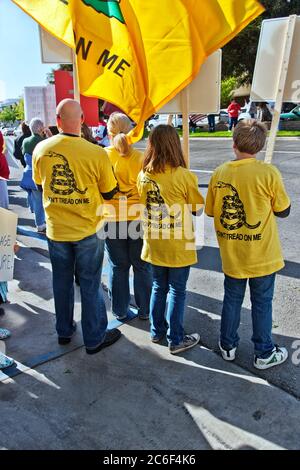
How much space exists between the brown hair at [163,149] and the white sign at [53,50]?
1544mm

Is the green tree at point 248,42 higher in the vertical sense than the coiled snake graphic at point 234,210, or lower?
higher

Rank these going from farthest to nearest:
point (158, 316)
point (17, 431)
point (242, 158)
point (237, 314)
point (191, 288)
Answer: point (191, 288) < point (158, 316) < point (237, 314) < point (242, 158) < point (17, 431)

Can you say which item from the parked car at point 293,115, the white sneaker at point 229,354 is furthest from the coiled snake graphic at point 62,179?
the parked car at point 293,115

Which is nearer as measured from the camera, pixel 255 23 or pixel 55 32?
pixel 55 32

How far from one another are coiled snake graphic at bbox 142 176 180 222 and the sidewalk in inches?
44.2

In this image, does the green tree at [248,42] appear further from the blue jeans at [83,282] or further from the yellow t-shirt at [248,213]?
the blue jeans at [83,282]

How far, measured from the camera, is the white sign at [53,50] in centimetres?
395

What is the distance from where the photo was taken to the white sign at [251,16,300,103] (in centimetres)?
338

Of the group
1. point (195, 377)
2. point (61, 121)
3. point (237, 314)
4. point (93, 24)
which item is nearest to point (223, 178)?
point (237, 314)

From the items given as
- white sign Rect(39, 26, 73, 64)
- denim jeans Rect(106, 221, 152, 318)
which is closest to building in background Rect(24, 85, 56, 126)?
white sign Rect(39, 26, 73, 64)

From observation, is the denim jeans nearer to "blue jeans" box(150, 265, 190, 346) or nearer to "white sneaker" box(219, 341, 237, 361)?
"blue jeans" box(150, 265, 190, 346)

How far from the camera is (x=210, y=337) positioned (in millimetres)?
3586

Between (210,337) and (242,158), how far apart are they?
1.58 meters

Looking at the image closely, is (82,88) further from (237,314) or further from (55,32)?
(237,314)
